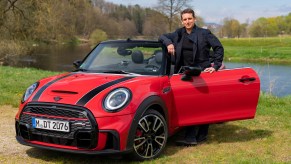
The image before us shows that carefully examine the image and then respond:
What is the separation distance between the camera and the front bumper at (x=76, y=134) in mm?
4035

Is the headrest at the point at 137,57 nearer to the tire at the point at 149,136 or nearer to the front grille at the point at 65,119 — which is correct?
the tire at the point at 149,136

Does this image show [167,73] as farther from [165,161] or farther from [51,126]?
[51,126]

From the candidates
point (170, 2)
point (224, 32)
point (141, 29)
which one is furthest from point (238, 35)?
point (141, 29)

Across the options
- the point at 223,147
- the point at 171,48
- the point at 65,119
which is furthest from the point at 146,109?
the point at 223,147

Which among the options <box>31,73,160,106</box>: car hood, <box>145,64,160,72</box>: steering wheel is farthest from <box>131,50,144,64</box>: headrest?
<box>31,73,160,106</box>: car hood

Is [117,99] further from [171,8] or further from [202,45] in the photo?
[171,8]

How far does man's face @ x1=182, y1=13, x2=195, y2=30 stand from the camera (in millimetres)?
5410

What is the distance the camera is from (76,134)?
407 cm

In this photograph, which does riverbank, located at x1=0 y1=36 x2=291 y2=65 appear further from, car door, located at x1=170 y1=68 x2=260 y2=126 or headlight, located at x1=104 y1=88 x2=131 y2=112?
headlight, located at x1=104 y1=88 x2=131 y2=112

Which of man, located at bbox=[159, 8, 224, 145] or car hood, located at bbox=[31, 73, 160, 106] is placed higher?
man, located at bbox=[159, 8, 224, 145]

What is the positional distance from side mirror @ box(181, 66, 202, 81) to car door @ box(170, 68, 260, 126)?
0.05 metres

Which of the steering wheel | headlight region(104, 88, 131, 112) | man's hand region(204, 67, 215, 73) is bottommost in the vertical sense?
headlight region(104, 88, 131, 112)

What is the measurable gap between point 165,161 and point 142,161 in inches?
11.9

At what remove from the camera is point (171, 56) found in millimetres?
5402
